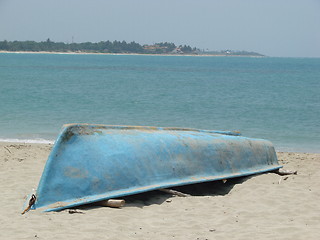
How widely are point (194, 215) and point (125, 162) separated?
1044 millimetres

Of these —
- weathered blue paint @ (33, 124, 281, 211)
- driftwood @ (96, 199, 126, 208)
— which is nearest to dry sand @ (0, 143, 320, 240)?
driftwood @ (96, 199, 126, 208)

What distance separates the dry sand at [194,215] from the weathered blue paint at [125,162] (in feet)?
0.67

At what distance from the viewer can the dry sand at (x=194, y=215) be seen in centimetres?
478

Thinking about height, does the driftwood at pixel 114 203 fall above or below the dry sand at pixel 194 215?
above

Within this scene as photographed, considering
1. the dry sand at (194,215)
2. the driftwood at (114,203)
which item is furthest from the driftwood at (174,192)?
the driftwood at (114,203)

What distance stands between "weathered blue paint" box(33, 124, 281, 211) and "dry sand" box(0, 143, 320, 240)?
0.67 feet

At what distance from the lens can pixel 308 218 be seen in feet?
17.5

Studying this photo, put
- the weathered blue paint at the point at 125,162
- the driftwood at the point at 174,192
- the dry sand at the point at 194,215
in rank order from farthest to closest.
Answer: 1. the driftwood at the point at 174,192
2. the weathered blue paint at the point at 125,162
3. the dry sand at the point at 194,215

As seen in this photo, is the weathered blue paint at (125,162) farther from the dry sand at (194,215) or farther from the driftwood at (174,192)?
the dry sand at (194,215)

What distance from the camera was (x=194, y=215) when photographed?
554 cm

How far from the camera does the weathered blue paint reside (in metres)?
5.41

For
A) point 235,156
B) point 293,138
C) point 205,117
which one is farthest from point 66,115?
point 235,156

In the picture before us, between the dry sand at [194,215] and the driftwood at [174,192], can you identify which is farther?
the driftwood at [174,192]

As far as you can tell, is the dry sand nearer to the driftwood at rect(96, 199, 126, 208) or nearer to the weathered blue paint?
the driftwood at rect(96, 199, 126, 208)
